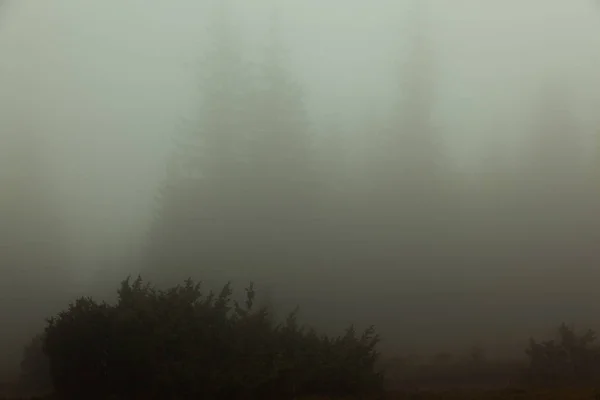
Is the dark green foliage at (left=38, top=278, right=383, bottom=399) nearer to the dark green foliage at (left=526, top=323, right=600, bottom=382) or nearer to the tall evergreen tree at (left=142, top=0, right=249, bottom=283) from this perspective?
the tall evergreen tree at (left=142, top=0, right=249, bottom=283)

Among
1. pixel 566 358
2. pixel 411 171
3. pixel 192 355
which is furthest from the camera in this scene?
pixel 411 171

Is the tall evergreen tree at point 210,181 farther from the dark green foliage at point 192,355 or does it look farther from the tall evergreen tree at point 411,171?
the tall evergreen tree at point 411,171

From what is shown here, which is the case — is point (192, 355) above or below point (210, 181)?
below

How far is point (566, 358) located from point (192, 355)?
1.69 m

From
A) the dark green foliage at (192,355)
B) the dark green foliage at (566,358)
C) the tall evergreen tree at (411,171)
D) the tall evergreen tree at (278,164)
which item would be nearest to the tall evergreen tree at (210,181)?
the tall evergreen tree at (278,164)

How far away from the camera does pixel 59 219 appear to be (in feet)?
10.8

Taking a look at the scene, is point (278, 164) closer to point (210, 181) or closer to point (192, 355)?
point (210, 181)

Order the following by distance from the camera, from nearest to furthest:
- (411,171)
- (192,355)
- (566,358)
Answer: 1. (192,355)
2. (566,358)
3. (411,171)

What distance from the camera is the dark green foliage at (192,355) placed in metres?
2.59

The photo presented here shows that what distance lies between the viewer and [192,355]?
8.67ft

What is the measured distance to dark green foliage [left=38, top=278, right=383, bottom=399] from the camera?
2594 mm

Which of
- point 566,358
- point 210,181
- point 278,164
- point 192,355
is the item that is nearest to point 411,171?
point 278,164

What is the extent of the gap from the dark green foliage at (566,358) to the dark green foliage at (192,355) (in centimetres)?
77

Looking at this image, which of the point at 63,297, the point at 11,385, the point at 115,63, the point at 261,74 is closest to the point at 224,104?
the point at 261,74
